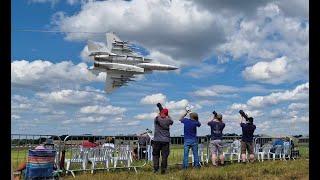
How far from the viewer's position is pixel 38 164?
9.30 metres

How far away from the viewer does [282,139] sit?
65.8 feet

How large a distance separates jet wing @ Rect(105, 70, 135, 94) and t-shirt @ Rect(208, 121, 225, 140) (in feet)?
47.5

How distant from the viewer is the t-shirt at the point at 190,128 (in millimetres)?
13289

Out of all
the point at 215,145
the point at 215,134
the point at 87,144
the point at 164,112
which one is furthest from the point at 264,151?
the point at 87,144

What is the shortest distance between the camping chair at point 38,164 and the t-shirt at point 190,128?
4.74 metres

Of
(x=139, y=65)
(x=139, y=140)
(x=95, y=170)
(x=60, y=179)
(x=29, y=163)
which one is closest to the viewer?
(x=29, y=163)

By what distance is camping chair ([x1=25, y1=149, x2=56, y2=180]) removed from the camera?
9.28 meters

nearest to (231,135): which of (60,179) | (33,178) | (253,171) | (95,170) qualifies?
(253,171)

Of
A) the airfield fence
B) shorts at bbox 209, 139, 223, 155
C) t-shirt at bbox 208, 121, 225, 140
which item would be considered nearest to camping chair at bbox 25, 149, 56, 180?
the airfield fence

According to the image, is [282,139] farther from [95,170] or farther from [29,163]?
[29,163]
